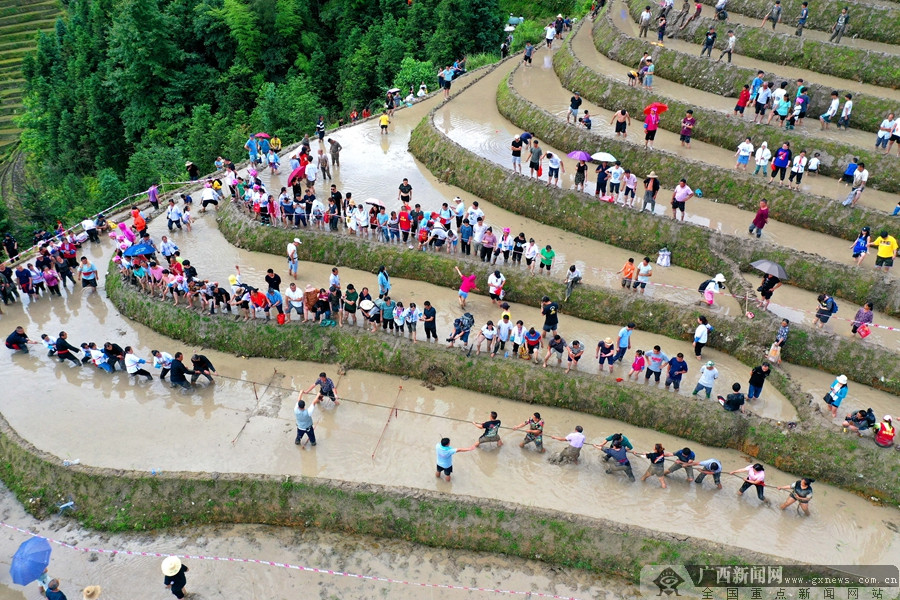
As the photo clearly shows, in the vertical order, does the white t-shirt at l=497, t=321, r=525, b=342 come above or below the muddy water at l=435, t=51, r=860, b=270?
below

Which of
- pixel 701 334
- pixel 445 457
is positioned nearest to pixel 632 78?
pixel 701 334

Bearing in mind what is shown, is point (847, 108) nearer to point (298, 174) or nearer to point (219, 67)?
point (298, 174)

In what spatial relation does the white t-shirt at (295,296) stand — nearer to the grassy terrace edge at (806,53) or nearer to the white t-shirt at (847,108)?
the white t-shirt at (847,108)

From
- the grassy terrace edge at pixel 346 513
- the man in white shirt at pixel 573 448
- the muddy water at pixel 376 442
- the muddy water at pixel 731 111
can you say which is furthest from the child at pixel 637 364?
the muddy water at pixel 731 111

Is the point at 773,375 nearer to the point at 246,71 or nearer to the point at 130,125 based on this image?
the point at 246,71

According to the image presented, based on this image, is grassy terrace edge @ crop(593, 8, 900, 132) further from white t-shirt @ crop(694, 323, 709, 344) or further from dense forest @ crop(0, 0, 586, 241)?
white t-shirt @ crop(694, 323, 709, 344)

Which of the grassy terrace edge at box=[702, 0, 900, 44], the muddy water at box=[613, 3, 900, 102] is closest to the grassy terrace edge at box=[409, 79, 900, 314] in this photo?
the muddy water at box=[613, 3, 900, 102]
